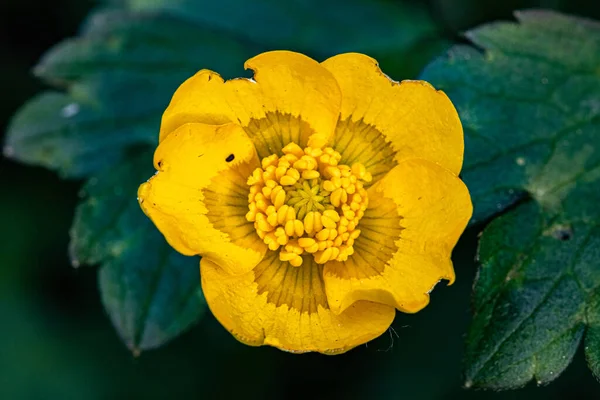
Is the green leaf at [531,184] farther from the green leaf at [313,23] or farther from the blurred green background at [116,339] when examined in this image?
the green leaf at [313,23]

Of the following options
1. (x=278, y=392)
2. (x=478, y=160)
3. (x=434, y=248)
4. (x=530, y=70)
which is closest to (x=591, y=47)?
(x=530, y=70)

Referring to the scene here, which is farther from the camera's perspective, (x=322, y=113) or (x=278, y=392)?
(x=278, y=392)

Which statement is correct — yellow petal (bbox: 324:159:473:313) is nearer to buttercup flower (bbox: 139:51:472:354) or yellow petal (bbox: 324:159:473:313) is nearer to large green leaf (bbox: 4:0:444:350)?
buttercup flower (bbox: 139:51:472:354)

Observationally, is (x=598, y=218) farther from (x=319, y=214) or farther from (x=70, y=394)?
(x=70, y=394)

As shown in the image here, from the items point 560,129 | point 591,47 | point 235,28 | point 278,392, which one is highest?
point 591,47

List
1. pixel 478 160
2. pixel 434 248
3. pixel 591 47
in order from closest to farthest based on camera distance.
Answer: pixel 434 248
pixel 478 160
pixel 591 47

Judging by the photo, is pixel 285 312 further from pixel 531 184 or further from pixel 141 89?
pixel 141 89
